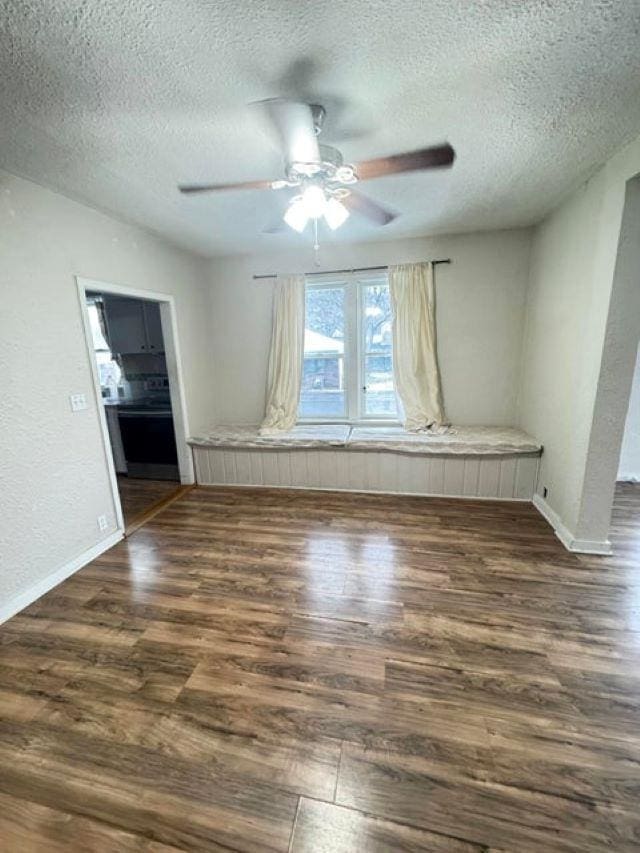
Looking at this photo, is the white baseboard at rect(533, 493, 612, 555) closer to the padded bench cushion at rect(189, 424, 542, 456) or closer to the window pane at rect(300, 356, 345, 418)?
the padded bench cushion at rect(189, 424, 542, 456)

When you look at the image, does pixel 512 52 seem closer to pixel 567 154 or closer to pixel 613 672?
pixel 567 154

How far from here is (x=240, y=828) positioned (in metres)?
1.14

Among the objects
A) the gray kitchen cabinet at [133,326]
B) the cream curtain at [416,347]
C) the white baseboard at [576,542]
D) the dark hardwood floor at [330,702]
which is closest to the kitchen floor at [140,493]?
the dark hardwood floor at [330,702]

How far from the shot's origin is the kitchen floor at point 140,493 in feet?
11.4

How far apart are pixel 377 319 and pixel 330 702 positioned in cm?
356

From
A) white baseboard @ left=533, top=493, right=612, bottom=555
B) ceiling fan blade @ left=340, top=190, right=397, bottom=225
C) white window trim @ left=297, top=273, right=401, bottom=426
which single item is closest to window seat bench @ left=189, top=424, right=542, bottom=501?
white window trim @ left=297, top=273, right=401, bottom=426

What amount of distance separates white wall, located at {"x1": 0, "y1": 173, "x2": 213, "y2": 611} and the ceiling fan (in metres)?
1.21

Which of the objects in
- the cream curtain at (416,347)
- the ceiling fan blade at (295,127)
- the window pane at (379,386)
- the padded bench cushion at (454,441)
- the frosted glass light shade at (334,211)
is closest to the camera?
the ceiling fan blade at (295,127)

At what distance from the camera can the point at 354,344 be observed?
4.12 metres

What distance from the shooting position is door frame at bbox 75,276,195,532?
2674mm

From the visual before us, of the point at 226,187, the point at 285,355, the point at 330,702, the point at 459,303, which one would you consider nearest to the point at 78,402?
the point at 226,187

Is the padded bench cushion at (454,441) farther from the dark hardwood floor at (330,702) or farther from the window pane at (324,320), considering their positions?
the window pane at (324,320)

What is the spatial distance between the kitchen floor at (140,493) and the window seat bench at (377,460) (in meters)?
0.42

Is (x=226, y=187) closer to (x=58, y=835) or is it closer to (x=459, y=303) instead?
(x=58, y=835)
